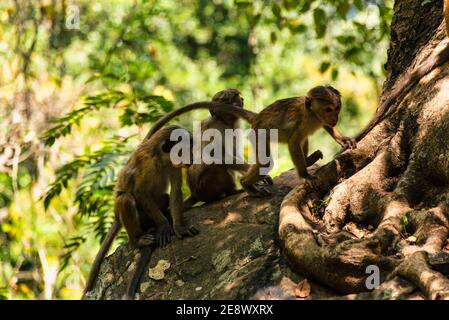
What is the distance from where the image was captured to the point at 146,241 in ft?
22.1

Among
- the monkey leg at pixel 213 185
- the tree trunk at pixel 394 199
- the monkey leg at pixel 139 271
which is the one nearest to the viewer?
the tree trunk at pixel 394 199

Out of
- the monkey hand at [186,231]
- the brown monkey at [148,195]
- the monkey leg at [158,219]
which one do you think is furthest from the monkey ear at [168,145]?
the monkey hand at [186,231]

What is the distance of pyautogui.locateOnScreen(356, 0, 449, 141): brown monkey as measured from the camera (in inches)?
256

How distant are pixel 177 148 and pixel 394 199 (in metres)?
2.62

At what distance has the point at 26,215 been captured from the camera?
12758 mm

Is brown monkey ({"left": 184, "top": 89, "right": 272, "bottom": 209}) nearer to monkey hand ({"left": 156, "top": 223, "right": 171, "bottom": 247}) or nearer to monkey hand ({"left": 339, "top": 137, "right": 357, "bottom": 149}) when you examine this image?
monkey hand ({"left": 156, "top": 223, "right": 171, "bottom": 247})

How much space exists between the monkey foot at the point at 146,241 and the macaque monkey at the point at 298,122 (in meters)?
1.28

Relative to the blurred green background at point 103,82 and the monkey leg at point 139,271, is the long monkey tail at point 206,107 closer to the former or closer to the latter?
the blurred green background at point 103,82

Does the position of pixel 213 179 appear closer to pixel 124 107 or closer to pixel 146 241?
pixel 146 241

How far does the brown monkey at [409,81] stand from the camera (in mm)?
6505

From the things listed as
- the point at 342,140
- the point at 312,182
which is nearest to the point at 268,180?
the point at 342,140

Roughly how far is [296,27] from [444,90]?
541cm

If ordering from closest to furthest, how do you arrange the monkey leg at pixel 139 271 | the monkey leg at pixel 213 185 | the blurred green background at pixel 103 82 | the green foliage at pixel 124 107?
1. the monkey leg at pixel 139 271
2. the monkey leg at pixel 213 185
3. the green foliage at pixel 124 107
4. the blurred green background at pixel 103 82
